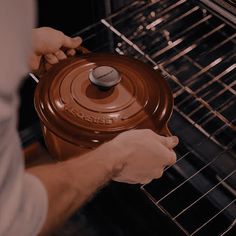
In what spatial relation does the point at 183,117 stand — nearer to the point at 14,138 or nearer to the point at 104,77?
the point at 104,77

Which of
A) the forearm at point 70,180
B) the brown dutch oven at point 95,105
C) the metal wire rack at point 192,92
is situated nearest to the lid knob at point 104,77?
the brown dutch oven at point 95,105

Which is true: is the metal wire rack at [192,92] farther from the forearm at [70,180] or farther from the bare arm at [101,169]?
the forearm at [70,180]

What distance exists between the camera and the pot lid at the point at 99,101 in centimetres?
79

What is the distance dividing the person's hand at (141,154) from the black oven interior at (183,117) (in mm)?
192

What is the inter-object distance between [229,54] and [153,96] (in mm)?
435

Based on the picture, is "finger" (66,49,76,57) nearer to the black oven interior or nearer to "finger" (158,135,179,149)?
the black oven interior

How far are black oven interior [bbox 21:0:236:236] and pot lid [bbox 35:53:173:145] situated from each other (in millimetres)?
184

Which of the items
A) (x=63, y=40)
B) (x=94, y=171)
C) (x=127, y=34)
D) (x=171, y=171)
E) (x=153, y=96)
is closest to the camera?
(x=94, y=171)

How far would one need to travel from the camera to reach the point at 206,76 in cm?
121

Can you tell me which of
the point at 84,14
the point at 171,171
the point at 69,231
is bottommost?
the point at 69,231

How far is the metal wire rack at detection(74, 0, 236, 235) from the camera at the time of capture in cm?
106

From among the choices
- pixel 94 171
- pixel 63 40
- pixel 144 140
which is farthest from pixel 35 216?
pixel 63 40

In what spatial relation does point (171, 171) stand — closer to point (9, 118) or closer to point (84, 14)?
point (84, 14)

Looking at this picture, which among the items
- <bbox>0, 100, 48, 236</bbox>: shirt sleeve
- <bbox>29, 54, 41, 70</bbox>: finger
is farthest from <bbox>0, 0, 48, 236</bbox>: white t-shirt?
<bbox>29, 54, 41, 70</bbox>: finger
